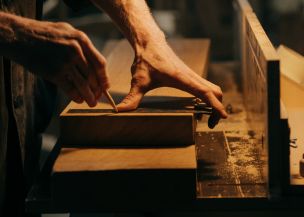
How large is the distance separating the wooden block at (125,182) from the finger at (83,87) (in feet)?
0.54

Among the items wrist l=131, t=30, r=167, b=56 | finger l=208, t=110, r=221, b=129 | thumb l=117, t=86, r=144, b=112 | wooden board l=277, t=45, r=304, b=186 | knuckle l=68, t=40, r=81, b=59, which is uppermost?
knuckle l=68, t=40, r=81, b=59

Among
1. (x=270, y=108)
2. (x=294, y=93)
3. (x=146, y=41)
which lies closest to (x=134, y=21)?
(x=146, y=41)

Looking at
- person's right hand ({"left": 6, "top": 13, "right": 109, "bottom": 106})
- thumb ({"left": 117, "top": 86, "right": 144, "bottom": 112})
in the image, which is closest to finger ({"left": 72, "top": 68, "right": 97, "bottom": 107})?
person's right hand ({"left": 6, "top": 13, "right": 109, "bottom": 106})

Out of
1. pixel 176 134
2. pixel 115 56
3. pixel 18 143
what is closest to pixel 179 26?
pixel 115 56

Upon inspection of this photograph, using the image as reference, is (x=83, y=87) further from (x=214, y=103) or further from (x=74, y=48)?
(x=214, y=103)

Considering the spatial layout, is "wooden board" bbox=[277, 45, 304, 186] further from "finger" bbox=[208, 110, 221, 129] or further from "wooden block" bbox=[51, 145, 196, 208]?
"wooden block" bbox=[51, 145, 196, 208]

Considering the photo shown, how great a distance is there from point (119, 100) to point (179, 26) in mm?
2659

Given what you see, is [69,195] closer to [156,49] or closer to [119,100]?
[119,100]

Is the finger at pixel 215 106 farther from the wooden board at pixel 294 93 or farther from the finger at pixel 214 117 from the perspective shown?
the wooden board at pixel 294 93

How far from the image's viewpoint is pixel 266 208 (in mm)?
1602

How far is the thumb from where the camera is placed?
5.75 ft

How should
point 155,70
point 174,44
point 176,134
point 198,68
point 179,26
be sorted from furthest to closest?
point 179,26, point 174,44, point 198,68, point 155,70, point 176,134

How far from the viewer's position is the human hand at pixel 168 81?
1808mm

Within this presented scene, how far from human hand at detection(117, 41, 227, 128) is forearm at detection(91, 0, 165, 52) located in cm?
8
